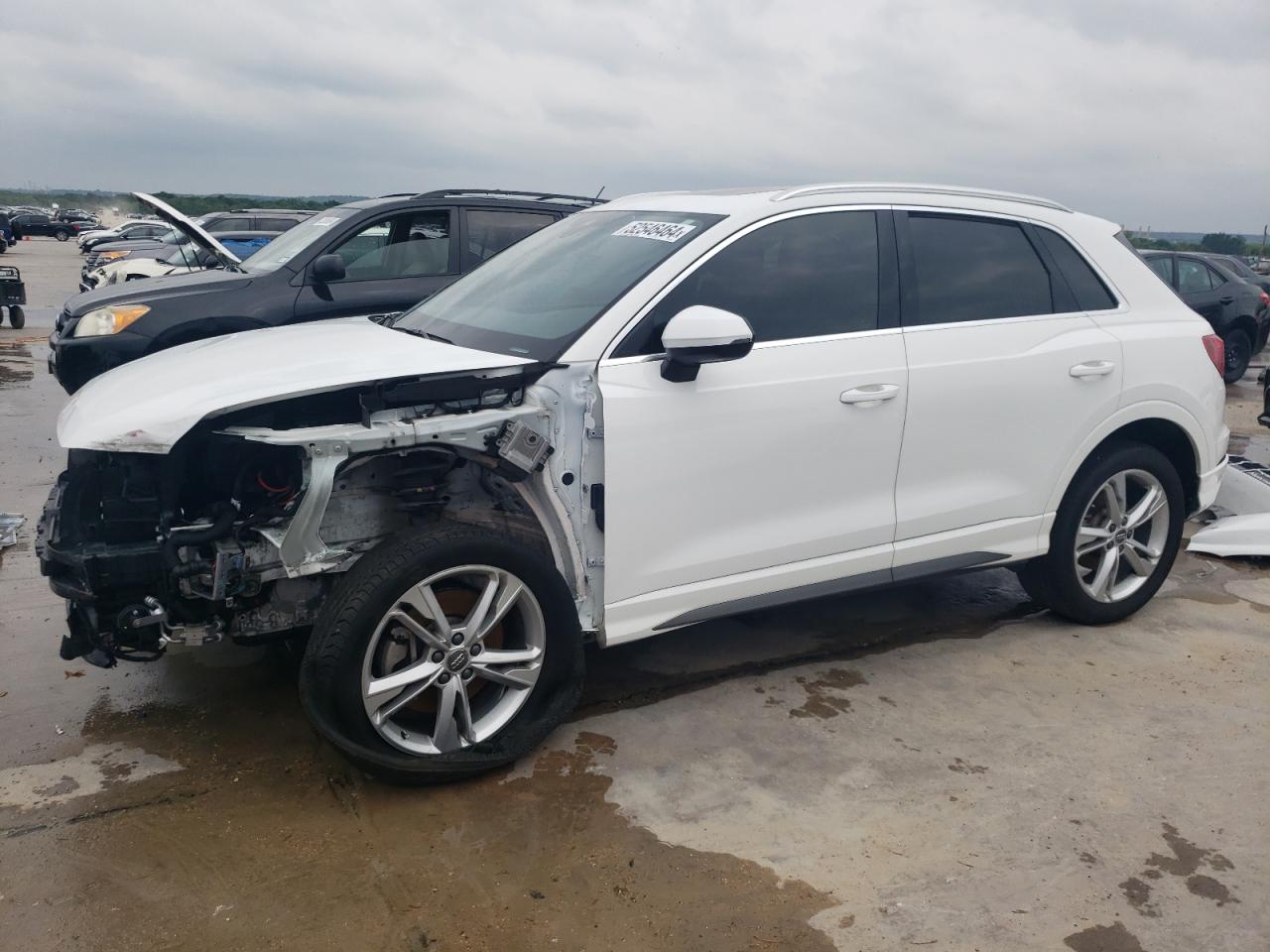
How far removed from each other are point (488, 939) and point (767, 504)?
1651mm

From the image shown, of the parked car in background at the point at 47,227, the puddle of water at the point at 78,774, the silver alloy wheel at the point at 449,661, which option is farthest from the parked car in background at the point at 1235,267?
the parked car in background at the point at 47,227

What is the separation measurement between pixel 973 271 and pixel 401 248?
169 inches

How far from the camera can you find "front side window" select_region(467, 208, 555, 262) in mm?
7242

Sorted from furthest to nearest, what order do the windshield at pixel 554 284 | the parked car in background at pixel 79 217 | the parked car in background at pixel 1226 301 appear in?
the parked car in background at pixel 79 217 → the parked car in background at pixel 1226 301 → the windshield at pixel 554 284

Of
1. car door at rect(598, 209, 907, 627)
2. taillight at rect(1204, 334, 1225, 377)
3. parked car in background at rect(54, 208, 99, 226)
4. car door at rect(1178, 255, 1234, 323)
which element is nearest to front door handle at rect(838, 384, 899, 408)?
car door at rect(598, 209, 907, 627)

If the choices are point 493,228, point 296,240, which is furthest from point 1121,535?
point 296,240

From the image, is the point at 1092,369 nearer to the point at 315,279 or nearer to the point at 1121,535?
the point at 1121,535

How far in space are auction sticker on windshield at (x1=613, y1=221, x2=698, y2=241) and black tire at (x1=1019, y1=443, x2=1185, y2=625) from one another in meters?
1.98

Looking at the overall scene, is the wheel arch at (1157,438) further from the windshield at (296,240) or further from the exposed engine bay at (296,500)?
the windshield at (296,240)

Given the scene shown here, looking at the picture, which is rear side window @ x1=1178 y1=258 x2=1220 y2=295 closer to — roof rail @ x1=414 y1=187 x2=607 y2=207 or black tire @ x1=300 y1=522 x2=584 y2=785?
roof rail @ x1=414 y1=187 x2=607 y2=207

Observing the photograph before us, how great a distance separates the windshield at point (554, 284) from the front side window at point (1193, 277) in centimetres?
1110

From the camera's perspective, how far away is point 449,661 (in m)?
3.13

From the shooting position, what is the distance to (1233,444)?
29.6ft

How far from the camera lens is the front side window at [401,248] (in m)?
7.08
